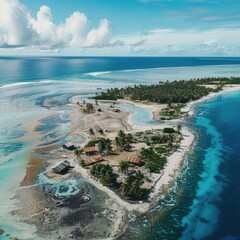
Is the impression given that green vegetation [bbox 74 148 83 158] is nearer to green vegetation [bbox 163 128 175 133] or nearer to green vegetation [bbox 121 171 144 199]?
green vegetation [bbox 121 171 144 199]

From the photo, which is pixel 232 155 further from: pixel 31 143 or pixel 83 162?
pixel 31 143

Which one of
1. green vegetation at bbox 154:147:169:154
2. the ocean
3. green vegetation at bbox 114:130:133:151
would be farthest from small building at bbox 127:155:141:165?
the ocean

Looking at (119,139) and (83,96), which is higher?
(119,139)

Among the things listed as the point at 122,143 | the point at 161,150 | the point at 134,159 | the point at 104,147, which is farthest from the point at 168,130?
the point at 134,159

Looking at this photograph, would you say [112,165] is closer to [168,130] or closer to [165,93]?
[168,130]

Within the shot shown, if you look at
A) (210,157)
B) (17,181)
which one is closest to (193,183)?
(210,157)

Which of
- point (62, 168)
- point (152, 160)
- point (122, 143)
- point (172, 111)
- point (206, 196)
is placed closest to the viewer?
point (206, 196)

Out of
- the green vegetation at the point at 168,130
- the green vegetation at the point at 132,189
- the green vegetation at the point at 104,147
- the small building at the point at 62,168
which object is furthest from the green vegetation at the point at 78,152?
the green vegetation at the point at 168,130
